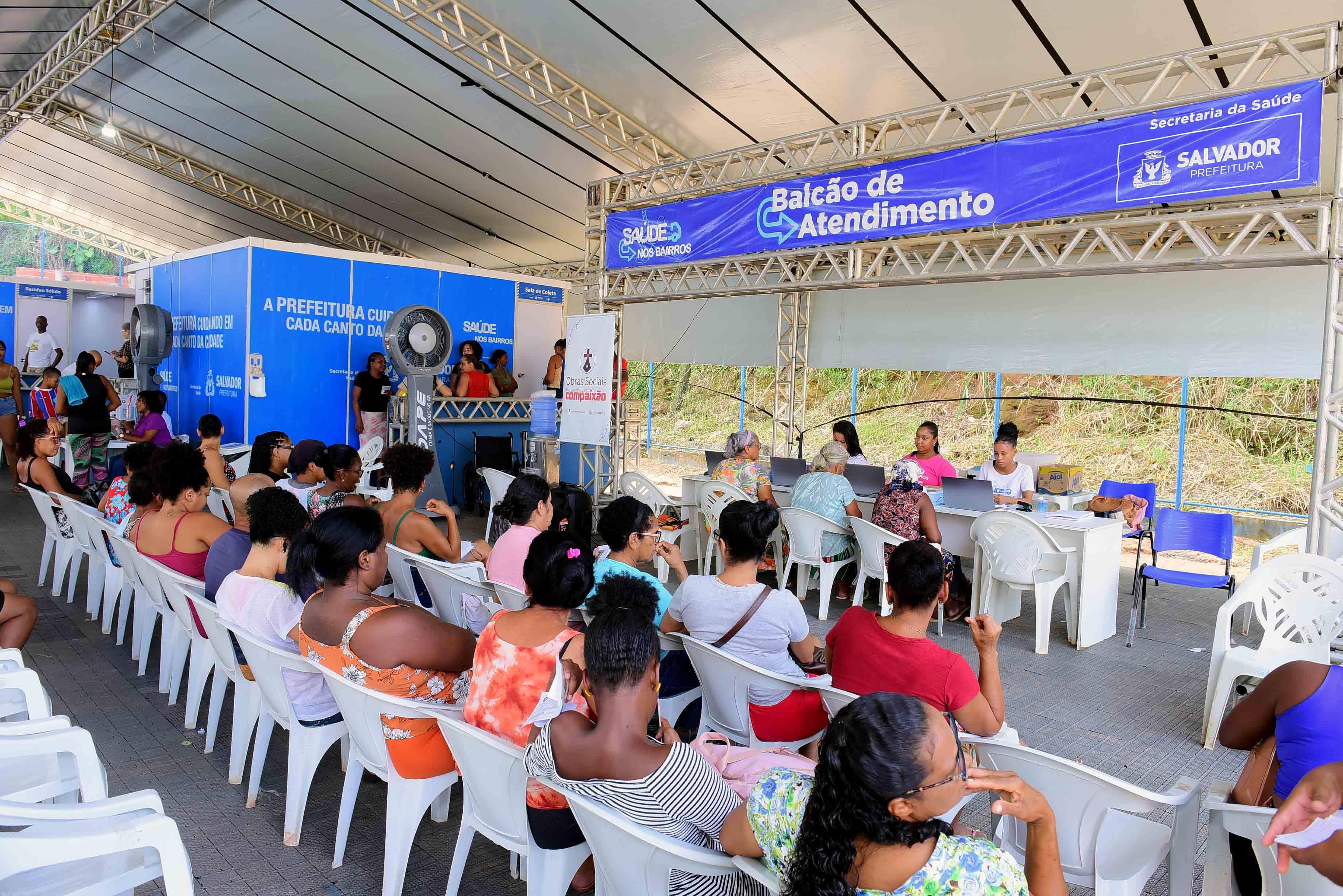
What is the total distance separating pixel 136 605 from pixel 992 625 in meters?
3.98

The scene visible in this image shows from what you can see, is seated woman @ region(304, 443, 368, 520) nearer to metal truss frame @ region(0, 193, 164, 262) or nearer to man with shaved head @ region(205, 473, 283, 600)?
man with shaved head @ region(205, 473, 283, 600)

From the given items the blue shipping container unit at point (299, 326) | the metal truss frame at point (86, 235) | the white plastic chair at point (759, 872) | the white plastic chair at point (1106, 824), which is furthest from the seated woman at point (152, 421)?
the metal truss frame at point (86, 235)

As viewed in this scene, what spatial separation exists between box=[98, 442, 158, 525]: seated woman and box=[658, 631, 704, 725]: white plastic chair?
3116mm

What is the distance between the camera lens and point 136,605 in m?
4.18

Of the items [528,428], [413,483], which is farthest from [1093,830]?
[528,428]

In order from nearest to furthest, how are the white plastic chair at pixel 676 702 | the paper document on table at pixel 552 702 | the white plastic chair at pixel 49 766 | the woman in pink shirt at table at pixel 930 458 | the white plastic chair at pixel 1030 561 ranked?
1. the white plastic chair at pixel 49 766
2. the paper document on table at pixel 552 702
3. the white plastic chair at pixel 676 702
4. the white plastic chair at pixel 1030 561
5. the woman in pink shirt at table at pixel 930 458

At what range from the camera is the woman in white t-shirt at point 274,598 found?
263cm

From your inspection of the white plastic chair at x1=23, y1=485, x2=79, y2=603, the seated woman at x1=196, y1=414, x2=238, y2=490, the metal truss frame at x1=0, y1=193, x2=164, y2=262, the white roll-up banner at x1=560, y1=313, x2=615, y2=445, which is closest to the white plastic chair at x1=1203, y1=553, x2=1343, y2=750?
the white roll-up banner at x1=560, y1=313, x2=615, y2=445

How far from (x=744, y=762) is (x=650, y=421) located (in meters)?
10.9

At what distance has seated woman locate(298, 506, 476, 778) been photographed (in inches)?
91.2

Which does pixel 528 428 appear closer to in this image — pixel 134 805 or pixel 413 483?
pixel 413 483

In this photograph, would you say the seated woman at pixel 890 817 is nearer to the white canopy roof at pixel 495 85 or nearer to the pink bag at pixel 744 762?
the pink bag at pixel 744 762

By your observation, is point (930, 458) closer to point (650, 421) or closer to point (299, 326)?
point (299, 326)

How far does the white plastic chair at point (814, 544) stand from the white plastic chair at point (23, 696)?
4.03 meters
